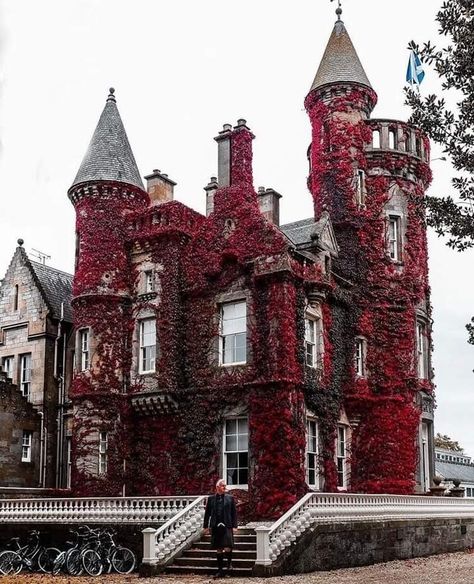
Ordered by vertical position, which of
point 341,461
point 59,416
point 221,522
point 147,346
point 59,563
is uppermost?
point 147,346

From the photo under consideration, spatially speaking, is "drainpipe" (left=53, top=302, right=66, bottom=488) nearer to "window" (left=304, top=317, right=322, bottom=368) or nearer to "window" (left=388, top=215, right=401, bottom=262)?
"window" (left=304, top=317, right=322, bottom=368)

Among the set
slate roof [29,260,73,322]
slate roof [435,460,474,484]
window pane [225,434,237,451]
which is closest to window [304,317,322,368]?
window pane [225,434,237,451]

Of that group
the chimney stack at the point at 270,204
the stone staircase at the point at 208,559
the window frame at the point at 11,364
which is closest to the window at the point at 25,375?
the window frame at the point at 11,364

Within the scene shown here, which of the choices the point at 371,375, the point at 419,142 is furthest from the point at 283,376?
the point at 419,142

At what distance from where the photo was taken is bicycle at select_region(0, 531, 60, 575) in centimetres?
2305

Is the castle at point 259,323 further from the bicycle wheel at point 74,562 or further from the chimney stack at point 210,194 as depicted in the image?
the bicycle wheel at point 74,562

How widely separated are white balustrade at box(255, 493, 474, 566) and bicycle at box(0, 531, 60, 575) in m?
6.69

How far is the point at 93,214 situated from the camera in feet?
105

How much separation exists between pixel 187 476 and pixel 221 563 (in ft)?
32.6

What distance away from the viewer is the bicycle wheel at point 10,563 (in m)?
22.9

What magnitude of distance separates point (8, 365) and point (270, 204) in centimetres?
1354

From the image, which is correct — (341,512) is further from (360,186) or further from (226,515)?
(360,186)

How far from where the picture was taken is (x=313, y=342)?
2984 cm

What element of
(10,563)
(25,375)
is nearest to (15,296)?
(25,375)
